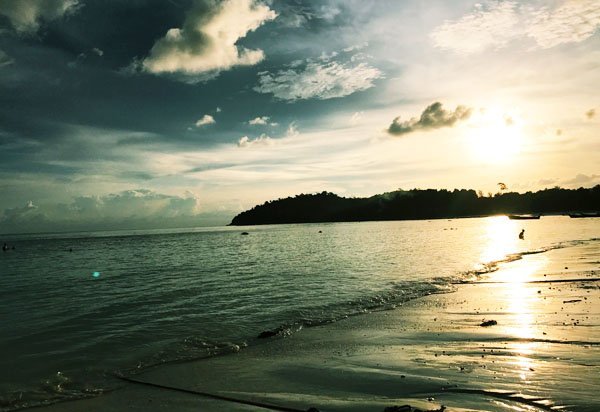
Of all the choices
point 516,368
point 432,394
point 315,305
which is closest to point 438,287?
point 315,305

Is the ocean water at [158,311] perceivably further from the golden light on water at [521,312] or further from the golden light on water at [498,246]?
the golden light on water at [498,246]

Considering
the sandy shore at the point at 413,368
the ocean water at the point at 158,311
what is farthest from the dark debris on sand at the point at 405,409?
the ocean water at the point at 158,311

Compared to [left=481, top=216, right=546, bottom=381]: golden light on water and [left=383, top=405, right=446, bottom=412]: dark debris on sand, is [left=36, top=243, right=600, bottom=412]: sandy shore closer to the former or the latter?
[left=481, top=216, right=546, bottom=381]: golden light on water

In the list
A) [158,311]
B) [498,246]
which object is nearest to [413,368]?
[158,311]

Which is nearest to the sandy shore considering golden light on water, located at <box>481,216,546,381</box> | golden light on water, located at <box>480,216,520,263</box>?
golden light on water, located at <box>481,216,546,381</box>

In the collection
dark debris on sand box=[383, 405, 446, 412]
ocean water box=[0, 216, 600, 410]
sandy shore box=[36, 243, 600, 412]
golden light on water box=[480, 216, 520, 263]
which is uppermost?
dark debris on sand box=[383, 405, 446, 412]

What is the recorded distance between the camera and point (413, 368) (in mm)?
10914

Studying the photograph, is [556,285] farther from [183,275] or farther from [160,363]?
[183,275]

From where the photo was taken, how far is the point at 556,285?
78.0 ft

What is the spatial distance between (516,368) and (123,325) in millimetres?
16907

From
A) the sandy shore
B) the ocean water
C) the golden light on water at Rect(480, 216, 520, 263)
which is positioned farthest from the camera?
the golden light on water at Rect(480, 216, 520, 263)

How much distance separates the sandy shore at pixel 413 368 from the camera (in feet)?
28.6

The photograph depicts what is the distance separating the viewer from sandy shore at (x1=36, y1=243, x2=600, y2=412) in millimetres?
8727

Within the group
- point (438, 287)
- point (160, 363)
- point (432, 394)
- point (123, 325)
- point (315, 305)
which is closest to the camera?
point (432, 394)
